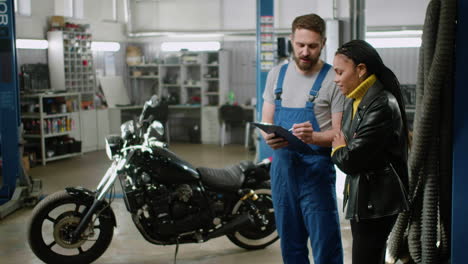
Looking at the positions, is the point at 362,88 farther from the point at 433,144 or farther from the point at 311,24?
the point at 311,24

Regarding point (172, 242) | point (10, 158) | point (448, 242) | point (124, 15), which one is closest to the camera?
point (448, 242)

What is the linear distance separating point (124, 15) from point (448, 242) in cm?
1050

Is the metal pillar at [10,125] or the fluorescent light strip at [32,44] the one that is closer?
the metal pillar at [10,125]

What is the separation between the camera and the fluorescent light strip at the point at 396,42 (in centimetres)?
1012

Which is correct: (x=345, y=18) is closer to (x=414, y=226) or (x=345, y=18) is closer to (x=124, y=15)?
(x=414, y=226)

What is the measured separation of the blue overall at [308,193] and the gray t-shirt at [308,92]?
0.03m

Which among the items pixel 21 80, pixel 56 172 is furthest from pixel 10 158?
pixel 21 80

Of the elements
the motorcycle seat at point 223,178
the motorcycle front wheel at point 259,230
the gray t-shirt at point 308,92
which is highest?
the gray t-shirt at point 308,92

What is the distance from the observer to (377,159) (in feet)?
7.93

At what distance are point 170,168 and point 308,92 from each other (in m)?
1.58

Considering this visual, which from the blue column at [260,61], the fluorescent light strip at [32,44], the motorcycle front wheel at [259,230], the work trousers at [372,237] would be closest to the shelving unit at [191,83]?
the fluorescent light strip at [32,44]

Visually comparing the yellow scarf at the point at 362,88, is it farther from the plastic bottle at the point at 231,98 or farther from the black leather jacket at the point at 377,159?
the plastic bottle at the point at 231,98

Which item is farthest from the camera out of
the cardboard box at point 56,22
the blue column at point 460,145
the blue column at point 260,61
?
the cardboard box at point 56,22

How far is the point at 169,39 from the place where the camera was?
1212 centimetres
